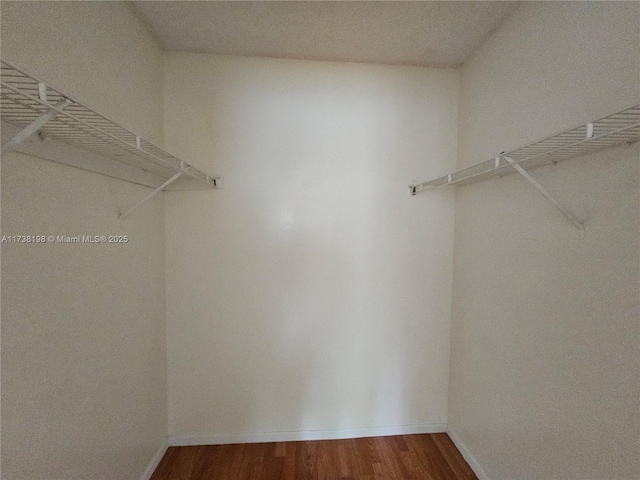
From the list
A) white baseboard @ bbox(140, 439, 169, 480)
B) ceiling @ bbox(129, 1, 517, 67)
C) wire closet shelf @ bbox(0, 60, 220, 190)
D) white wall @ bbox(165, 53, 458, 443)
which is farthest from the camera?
white wall @ bbox(165, 53, 458, 443)

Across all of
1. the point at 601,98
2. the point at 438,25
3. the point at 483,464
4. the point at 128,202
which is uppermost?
the point at 438,25

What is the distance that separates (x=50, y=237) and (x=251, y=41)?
4.88ft

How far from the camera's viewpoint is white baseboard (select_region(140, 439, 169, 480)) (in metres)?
1.60

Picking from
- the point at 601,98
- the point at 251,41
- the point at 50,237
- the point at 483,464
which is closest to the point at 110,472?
the point at 50,237

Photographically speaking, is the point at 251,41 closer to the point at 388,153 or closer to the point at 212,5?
the point at 212,5

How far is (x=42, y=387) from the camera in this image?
3.09ft

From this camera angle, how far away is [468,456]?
176 cm

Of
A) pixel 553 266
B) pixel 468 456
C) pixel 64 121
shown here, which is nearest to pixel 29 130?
pixel 64 121

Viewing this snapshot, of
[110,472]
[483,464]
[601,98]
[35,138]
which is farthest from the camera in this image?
[483,464]

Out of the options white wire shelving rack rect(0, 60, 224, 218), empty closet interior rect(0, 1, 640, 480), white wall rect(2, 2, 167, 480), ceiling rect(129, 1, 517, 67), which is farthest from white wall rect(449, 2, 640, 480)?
white wall rect(2, 2, 167, 480)

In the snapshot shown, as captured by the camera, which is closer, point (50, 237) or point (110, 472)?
point (50, 237)

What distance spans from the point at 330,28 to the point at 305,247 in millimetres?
1308

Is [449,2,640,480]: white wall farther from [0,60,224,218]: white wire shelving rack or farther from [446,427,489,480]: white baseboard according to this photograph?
[0,60,224,218]: white wire shelving rack

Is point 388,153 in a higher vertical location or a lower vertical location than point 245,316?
higher
